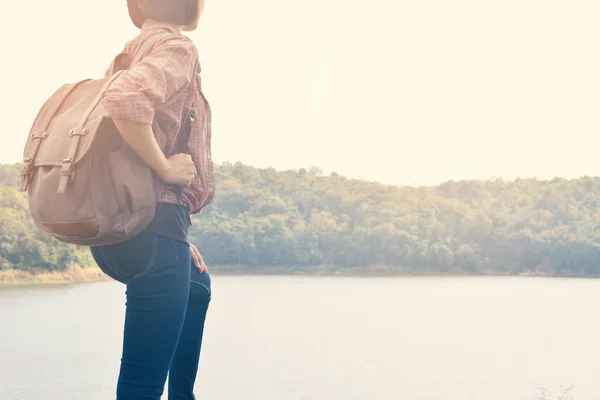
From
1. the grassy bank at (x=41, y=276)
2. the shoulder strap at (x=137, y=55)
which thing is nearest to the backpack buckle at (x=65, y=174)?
the shoulder strap at (x=137, y=55)

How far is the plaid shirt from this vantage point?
1689 millimetres

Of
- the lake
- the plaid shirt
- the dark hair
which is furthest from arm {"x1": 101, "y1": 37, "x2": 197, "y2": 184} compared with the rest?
the lake

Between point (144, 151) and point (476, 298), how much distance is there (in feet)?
193

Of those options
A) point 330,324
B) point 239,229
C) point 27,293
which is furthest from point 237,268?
point 330,324

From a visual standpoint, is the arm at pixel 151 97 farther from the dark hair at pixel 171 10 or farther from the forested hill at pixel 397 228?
the forested hill at pixel 397 228

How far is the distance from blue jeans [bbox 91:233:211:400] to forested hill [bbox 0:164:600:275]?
6919cm

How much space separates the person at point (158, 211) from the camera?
67.5 inches

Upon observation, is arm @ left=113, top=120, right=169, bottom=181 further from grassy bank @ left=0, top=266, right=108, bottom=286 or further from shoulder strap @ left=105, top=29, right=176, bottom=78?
grassy bank @ left=0, top=266, right=108, bottom=286

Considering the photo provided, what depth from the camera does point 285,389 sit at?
865 inches

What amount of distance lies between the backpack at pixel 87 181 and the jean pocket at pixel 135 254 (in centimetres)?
3

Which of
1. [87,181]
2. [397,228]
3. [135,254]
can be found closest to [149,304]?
[135,254]

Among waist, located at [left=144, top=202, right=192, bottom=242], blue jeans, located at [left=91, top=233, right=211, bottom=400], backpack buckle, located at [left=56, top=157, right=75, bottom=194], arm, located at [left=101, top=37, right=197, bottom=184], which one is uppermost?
arm, located at [left=101, top=37, right=197, bottom=184]

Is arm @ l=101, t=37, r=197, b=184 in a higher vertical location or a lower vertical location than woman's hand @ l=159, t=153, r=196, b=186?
higher

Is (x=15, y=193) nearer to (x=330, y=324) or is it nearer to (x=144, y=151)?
(x=330, y=324)
